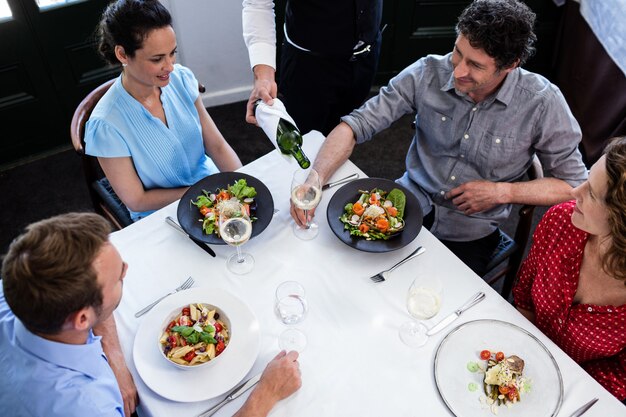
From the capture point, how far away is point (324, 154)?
6.35 feet

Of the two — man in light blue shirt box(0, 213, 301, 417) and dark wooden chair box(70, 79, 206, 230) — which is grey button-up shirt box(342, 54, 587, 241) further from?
man in light blue shirt box(0, 213, 301, 417)

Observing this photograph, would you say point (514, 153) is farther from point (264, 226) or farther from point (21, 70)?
point (21, 70)

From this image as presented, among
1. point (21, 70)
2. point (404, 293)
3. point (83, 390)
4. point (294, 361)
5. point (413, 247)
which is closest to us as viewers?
point (83, 390)

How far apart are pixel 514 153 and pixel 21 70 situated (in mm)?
2830

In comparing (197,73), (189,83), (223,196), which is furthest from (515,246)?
(197,73)

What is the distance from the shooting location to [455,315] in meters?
1.49

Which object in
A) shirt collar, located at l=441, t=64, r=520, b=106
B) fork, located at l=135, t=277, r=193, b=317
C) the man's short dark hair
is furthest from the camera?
shirt collar, located at l=441, t=64, r=520, b=106

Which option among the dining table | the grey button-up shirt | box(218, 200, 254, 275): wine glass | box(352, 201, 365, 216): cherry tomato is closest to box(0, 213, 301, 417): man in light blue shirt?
the dining table

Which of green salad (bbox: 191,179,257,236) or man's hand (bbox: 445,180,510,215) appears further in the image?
man's hand (bbox: 445,180,510,215)

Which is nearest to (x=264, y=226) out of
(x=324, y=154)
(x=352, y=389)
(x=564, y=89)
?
(x=324, y=154)

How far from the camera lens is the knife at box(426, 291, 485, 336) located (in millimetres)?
1459

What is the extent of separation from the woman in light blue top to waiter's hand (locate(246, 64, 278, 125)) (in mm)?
296

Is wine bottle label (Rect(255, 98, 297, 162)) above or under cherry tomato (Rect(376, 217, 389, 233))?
above

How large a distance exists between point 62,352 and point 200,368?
33cm
